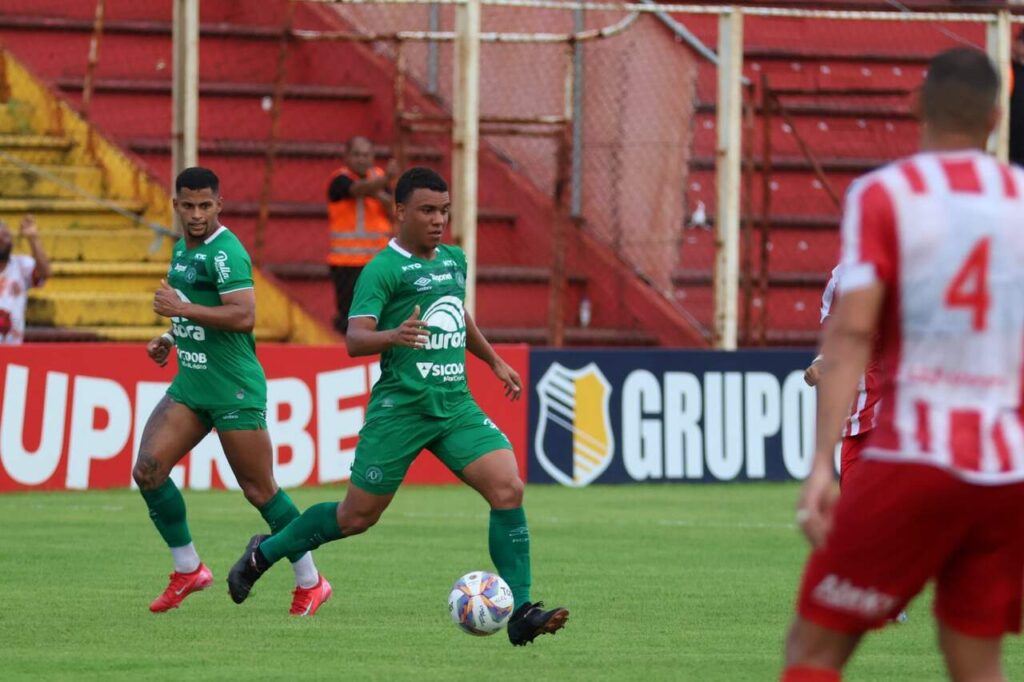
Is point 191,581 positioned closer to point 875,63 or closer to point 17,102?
point 17,102

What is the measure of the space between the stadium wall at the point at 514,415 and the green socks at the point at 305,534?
6.83 metres

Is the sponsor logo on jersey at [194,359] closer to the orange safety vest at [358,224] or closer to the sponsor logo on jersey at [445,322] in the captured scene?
the sponsor logo on jersey at [445,322]

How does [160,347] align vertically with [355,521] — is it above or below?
above

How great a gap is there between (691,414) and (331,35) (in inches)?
187

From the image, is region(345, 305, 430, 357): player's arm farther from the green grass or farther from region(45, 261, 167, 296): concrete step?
region(45, 261, 167, 296): concrete step

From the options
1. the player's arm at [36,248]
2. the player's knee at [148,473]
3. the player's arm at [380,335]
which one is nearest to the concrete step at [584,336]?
the player's arm at [36,248]

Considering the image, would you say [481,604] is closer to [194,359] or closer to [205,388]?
[205,388]

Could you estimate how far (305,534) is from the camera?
9055 millimetres

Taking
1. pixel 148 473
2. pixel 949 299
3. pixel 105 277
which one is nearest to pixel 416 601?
pixel 148 473

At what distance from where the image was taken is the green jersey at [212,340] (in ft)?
31.2

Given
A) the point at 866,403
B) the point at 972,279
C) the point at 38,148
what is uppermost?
the point at 38,148

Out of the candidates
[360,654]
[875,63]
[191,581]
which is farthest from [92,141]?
[360,654]

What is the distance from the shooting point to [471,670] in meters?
7.65

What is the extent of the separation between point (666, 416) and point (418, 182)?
882 centimetres
